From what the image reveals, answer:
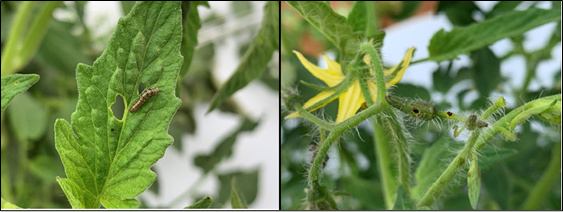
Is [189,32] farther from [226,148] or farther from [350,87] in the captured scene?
[226,148]

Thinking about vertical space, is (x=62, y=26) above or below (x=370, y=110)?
above

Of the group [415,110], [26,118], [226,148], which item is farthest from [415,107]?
[26,118]

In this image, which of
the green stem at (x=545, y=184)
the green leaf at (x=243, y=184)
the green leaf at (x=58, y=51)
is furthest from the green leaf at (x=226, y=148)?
the green stem at (x=545, y=184)

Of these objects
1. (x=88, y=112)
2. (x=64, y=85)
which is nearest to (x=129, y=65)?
(x=88, y=112)

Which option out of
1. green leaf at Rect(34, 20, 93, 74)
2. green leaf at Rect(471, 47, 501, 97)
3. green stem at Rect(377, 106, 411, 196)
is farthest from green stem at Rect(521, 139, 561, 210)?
green leaf at Rect(34, 20, 93, 74)

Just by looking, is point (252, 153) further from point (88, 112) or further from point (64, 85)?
point (88, 112)

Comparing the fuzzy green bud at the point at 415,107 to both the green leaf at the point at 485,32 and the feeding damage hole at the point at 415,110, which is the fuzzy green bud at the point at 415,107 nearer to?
the feeding damage hole at the point at 415,110

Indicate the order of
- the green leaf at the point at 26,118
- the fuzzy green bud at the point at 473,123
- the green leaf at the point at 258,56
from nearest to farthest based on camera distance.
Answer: the fuzzy green bud at the point at 473,123 → the green leaf at the point at 258,56 → the green leaf at the point at 26,118
